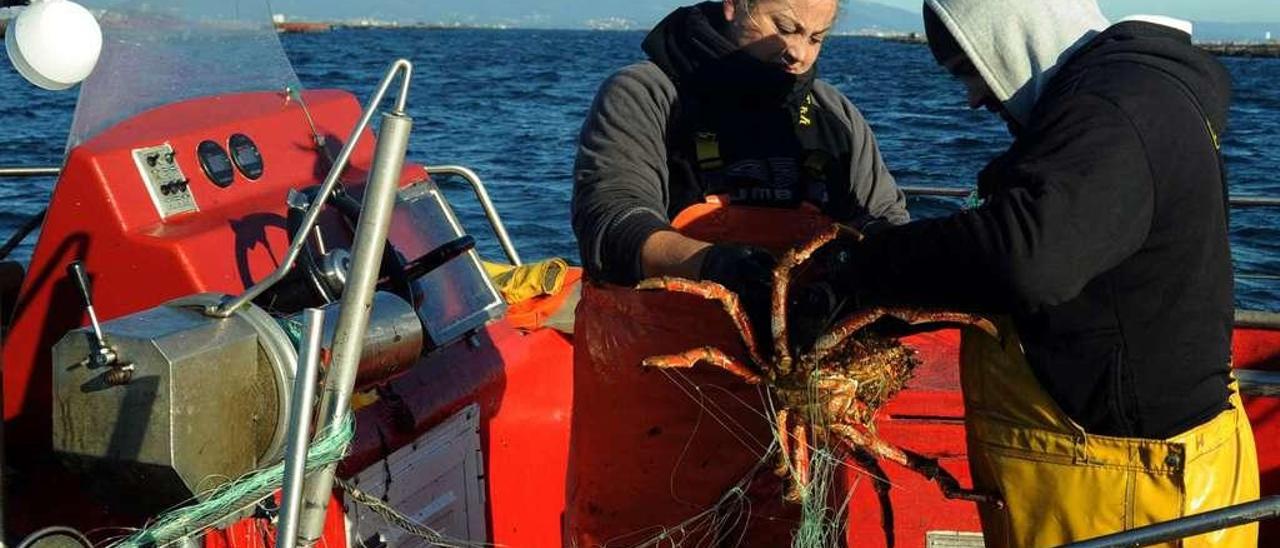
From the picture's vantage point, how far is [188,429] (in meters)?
2.13

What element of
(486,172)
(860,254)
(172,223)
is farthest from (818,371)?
(486,172)

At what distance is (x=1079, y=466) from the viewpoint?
8.26 ft

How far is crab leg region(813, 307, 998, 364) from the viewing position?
2545 millimetres

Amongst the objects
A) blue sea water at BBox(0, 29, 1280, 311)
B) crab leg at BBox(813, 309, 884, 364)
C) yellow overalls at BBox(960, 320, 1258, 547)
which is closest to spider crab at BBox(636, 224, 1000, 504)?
crab leg at BBox(813, 309, 884, 364)

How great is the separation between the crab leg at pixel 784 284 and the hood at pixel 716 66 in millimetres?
640

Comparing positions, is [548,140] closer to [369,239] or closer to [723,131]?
[723,131]

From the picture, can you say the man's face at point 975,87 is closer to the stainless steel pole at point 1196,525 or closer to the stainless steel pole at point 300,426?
the stainless steel pole at point 1196,525

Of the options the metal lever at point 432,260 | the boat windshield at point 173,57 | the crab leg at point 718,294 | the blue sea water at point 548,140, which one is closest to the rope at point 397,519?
Result: the metal lever at point 432,260

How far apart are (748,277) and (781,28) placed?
0.72 meters

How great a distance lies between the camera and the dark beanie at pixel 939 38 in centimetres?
254

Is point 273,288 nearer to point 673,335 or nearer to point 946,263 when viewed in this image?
point 673,335

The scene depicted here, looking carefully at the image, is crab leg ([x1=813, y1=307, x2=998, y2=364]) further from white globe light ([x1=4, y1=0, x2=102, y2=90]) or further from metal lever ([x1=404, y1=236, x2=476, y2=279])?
white globe light ([x1=4, y1=0, x2=102, y2=90])

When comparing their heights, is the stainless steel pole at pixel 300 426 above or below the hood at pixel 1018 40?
below

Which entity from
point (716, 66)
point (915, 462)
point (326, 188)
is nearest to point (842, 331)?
point (915, 462)
